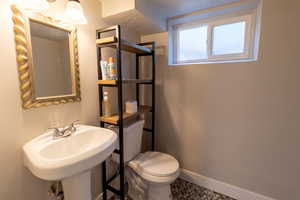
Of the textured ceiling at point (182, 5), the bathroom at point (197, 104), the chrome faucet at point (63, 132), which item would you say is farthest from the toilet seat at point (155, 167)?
the textured ceiling at point (182, 5)

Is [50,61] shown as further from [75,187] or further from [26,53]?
[75,187]

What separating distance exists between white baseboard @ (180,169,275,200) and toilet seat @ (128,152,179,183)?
20.7 inches

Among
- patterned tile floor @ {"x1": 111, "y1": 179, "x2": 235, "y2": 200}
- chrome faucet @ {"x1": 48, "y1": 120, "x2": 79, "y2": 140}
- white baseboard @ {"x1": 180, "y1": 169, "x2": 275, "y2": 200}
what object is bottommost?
patterned tile floor @ {"x1": 111, "y1": 179, "x2": 235, "y2": 200}

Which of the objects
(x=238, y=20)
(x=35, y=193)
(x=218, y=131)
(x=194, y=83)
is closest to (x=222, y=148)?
(x=218, y=131)

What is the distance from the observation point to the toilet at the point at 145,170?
1.20 meters

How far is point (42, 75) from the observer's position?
3.00ft

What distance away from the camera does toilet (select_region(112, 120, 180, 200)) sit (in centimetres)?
120

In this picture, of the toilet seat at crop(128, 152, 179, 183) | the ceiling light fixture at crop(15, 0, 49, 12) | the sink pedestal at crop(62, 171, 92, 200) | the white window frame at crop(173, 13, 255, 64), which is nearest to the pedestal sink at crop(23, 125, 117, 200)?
the sink pedestal at crop(62, 171, 92, 200)

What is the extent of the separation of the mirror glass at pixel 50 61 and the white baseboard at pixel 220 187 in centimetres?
160

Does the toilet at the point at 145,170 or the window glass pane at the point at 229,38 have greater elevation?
the window glass pane at the point at 229,38

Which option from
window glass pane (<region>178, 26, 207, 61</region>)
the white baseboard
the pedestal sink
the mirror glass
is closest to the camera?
the pedestal sink

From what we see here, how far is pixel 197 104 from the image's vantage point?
1.55 metres

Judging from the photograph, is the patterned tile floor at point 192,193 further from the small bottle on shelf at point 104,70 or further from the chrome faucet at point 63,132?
the small bottle on shelf at point 104,70

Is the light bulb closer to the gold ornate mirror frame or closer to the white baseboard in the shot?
the gold ornate mirror frame
